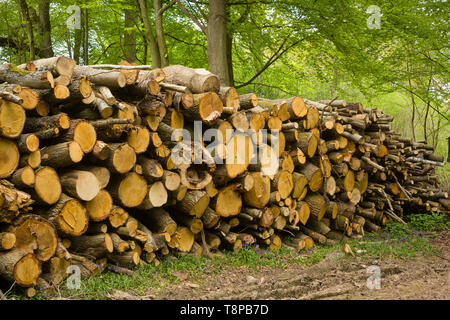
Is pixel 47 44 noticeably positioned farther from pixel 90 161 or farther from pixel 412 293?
pixel 412 293

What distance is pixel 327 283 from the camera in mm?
4418

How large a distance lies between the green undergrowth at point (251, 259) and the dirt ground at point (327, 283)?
5.8 inches

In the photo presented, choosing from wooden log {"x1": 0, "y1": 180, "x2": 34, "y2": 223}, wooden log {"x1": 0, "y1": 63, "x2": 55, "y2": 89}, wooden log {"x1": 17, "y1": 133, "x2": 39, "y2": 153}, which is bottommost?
wooden log {"x1": 0, "y1": 180, "x2": 34, "y2": 223}

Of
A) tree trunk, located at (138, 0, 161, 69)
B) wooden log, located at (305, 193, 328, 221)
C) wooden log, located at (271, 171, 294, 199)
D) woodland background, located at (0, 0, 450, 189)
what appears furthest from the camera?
tree trunk, located at (138, 0, 161, 69)

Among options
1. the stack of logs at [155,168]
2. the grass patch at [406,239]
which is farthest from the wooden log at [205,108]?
the grass patch at [406,239]

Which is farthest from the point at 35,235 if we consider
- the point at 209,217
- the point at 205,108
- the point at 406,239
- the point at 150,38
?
the point at 150,38

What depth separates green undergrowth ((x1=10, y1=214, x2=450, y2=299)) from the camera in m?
3.87

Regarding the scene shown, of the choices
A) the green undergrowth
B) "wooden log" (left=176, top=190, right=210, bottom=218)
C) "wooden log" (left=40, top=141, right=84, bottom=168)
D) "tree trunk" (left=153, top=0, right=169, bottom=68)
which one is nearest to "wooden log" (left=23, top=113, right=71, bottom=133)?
"wooden log" (left=40, top=141, right=84, bottom=168)

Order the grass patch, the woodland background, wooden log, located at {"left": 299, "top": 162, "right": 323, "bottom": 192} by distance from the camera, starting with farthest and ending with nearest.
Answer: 1. the woodland background
2. wooden log, located at {"left": 299, "top": 162, "right": 323, "bottom": 192}
3. the grass patch

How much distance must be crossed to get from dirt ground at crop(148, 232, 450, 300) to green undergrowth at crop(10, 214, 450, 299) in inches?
5.8

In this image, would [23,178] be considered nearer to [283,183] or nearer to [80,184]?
[80,184]

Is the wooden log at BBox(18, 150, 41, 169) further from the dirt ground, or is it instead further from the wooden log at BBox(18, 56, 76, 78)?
the dirt ground

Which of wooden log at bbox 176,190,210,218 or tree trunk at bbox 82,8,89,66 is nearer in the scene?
wooden log at bbox 176,190,210,218

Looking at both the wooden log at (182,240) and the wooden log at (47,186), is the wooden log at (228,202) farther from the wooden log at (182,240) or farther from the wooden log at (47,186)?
the wooden log at (47,186)
